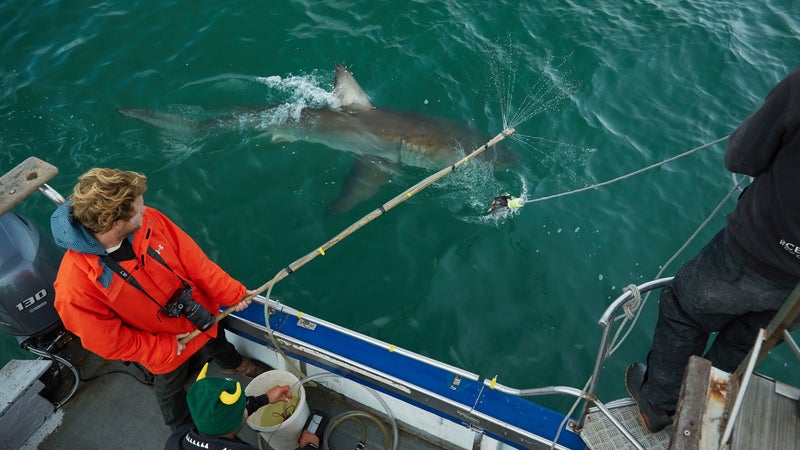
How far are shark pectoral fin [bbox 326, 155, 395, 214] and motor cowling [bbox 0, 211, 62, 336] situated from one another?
3053mm

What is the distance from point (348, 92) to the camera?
713 cm

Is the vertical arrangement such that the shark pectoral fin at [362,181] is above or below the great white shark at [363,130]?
below

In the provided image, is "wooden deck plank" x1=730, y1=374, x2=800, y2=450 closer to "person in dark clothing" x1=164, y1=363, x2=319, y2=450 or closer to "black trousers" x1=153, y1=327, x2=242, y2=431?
"person in dark clothing" x1=164, y1=363, x2=319, y2=450

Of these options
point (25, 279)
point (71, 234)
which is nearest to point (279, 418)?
point (71, 234)

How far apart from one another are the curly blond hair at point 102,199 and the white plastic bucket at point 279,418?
1611mm

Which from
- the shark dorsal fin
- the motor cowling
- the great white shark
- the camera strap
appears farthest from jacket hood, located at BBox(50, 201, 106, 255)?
the shark dorsal fin

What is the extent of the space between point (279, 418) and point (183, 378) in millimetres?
781

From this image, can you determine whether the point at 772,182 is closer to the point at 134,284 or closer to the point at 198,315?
the point at 198,315

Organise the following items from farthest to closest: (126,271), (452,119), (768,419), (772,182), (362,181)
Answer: (452,119), (362,181), (126,271), (772,182), (768,419)

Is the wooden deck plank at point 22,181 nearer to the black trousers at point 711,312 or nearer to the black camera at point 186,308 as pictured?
the black camera at point 186,308

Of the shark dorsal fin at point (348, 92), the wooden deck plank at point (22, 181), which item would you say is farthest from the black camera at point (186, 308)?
the shark dorsal fin at point (348, 92)

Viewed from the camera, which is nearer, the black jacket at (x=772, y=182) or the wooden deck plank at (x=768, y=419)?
the wooden deck plank at (x=768, y=419)

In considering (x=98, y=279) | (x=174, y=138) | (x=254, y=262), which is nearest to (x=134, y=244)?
(x=98, y=279)

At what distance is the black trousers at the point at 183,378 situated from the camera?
12.3ft
